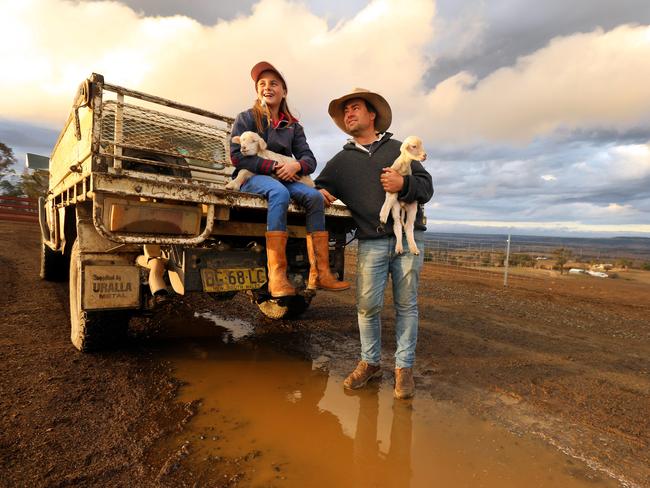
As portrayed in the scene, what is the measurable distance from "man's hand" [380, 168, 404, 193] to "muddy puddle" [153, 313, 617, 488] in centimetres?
158

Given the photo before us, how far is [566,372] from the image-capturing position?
335cm

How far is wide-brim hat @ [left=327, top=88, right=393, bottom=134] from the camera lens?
299cm

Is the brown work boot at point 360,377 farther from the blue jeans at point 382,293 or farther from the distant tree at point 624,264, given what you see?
the distant tree at point 624,264

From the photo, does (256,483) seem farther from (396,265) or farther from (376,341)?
(396,265)

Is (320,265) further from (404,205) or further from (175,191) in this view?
(175,191)

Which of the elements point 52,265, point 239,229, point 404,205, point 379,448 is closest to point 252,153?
point 239,229

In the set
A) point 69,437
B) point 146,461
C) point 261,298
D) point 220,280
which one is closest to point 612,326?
point 261,298

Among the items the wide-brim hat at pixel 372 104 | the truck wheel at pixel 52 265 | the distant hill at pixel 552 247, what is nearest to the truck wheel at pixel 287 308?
the wide-brim hat at pixel 372 104

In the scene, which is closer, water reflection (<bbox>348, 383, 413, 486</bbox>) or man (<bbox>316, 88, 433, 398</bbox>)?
water reflection (<bbox>348, 383, 413, 486</bbox>)

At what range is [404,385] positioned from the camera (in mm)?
2781

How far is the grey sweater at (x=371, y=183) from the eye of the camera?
287cm

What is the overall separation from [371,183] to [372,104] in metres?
0.71

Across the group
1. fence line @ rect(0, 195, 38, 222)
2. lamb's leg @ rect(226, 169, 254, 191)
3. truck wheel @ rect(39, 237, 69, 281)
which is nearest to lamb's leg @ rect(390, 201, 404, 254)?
lamb's leg @ rect(226, 169, 254, 191)

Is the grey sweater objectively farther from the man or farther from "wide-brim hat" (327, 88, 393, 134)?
"wide-brim hat" (327, 88, 393, 134)
